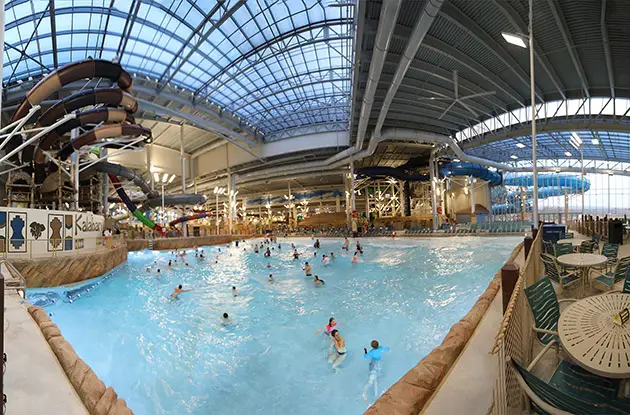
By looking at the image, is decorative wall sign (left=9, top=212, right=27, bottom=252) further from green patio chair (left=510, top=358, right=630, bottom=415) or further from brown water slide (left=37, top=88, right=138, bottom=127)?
green patio chair (left=510, top=358, right=630, bottom=415)

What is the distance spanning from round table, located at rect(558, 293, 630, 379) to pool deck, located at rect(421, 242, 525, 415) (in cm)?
71

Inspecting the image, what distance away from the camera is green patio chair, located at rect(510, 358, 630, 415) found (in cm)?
155

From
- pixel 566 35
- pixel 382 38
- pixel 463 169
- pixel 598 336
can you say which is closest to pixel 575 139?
pixel 463 169

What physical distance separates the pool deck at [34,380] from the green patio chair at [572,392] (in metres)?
3.46

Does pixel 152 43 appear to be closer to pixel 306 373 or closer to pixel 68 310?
pixel 68 310

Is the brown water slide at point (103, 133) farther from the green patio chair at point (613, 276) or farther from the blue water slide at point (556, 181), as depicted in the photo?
the blue water slide at point (556, 181)

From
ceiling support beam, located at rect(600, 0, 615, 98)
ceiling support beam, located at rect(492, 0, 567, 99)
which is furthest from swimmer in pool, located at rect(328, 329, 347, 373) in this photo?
ceiling support beam, located at rect(600, 0, 615, 98)

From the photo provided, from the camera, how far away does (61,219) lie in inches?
530

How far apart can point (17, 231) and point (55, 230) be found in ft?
4.31

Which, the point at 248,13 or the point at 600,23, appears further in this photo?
the point at 248,13

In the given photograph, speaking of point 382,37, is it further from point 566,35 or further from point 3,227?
point 3,227

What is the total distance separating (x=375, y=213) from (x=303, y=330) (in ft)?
104

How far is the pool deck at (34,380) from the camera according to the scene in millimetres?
2664

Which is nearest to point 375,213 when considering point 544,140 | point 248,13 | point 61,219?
point 544,140
